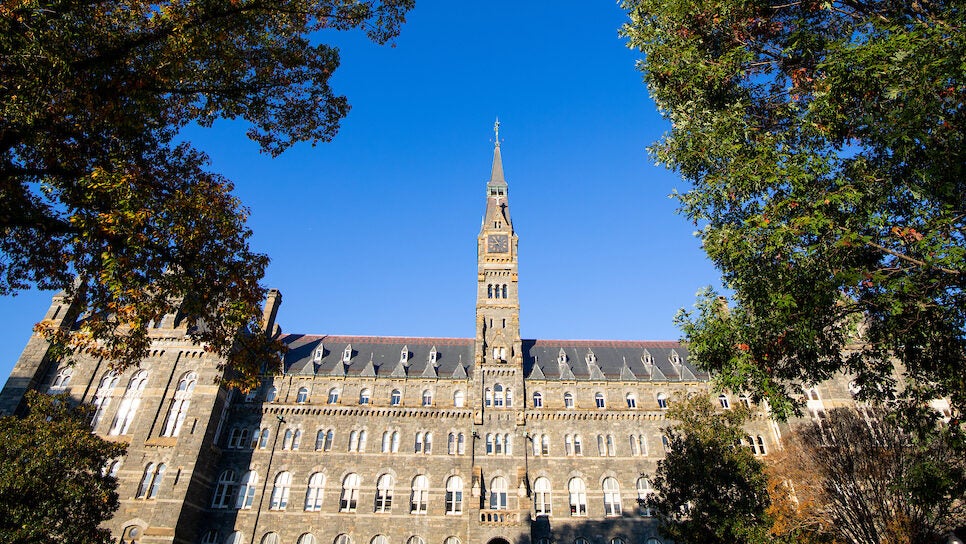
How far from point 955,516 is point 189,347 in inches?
1861

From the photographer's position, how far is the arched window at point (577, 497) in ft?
123

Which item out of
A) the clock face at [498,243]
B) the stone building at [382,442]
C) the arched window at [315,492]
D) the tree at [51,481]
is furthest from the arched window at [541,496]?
the tree at [51,481]

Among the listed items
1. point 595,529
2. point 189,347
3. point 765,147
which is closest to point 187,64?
point 765,147

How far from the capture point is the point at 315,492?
37.5m

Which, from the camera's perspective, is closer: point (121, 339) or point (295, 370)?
point (121, 339)

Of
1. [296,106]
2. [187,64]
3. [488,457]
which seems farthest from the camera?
[488,457]

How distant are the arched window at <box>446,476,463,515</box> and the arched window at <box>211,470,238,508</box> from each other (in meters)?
15.3

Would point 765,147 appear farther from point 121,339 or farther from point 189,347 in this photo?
point 189,347

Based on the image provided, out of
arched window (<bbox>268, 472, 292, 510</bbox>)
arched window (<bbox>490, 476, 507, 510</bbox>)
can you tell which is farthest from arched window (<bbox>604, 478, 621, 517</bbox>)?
arched window (<bbox>268, 472, 292, 510</bbox>)

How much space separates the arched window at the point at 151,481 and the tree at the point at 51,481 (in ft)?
35.9

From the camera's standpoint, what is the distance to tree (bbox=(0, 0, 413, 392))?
31.8 feet

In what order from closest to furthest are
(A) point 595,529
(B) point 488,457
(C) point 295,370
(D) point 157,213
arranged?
(D) point 157,213
(A) point 595,529
(B) point 488,457
(C) point 295,370

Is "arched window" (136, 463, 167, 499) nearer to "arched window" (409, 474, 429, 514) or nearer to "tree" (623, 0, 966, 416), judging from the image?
"arched window" (409, 474, 429, 514)

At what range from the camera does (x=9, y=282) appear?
473 inches
